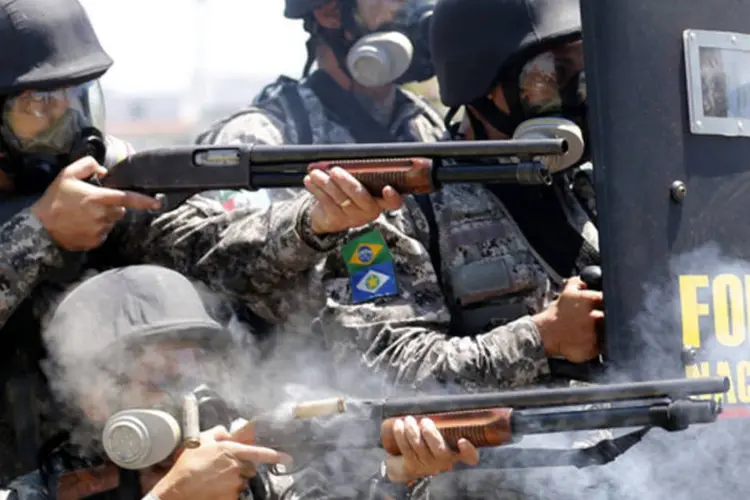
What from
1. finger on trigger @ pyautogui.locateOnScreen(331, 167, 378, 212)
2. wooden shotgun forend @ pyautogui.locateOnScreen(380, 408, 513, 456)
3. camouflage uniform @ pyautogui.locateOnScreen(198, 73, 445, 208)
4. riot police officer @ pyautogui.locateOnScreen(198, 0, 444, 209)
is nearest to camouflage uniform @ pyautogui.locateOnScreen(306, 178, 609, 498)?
finger on trigger @ pyautogui.locateOnScreen(331, 167, 378, 212)

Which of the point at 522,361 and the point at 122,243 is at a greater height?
the point at 122,243

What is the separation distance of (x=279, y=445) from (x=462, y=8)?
1.53 meters

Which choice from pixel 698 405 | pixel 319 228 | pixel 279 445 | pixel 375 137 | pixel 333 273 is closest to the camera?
pixel 698 405

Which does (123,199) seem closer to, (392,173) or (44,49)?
(44,49)

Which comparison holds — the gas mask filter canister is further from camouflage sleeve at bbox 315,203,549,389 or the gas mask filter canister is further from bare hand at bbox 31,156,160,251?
bare hand at bbox 31,156,160,251

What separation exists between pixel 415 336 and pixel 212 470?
Result: 0.84 meters

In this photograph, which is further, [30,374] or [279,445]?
[30,374]

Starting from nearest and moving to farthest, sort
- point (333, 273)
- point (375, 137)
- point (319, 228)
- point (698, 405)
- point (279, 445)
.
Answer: point (698, 405) < point (279, 445) < point (319, 228) < point (333, 273) < point (375, 137)

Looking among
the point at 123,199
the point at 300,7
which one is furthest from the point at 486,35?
the point at 300,7

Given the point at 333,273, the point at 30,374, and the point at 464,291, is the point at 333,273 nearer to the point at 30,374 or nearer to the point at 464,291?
the point at 464,291

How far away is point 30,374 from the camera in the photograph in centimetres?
436

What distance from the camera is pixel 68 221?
422 cm

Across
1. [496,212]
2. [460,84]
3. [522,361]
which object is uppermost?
[460,84]

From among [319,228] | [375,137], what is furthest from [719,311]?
[375,137]
